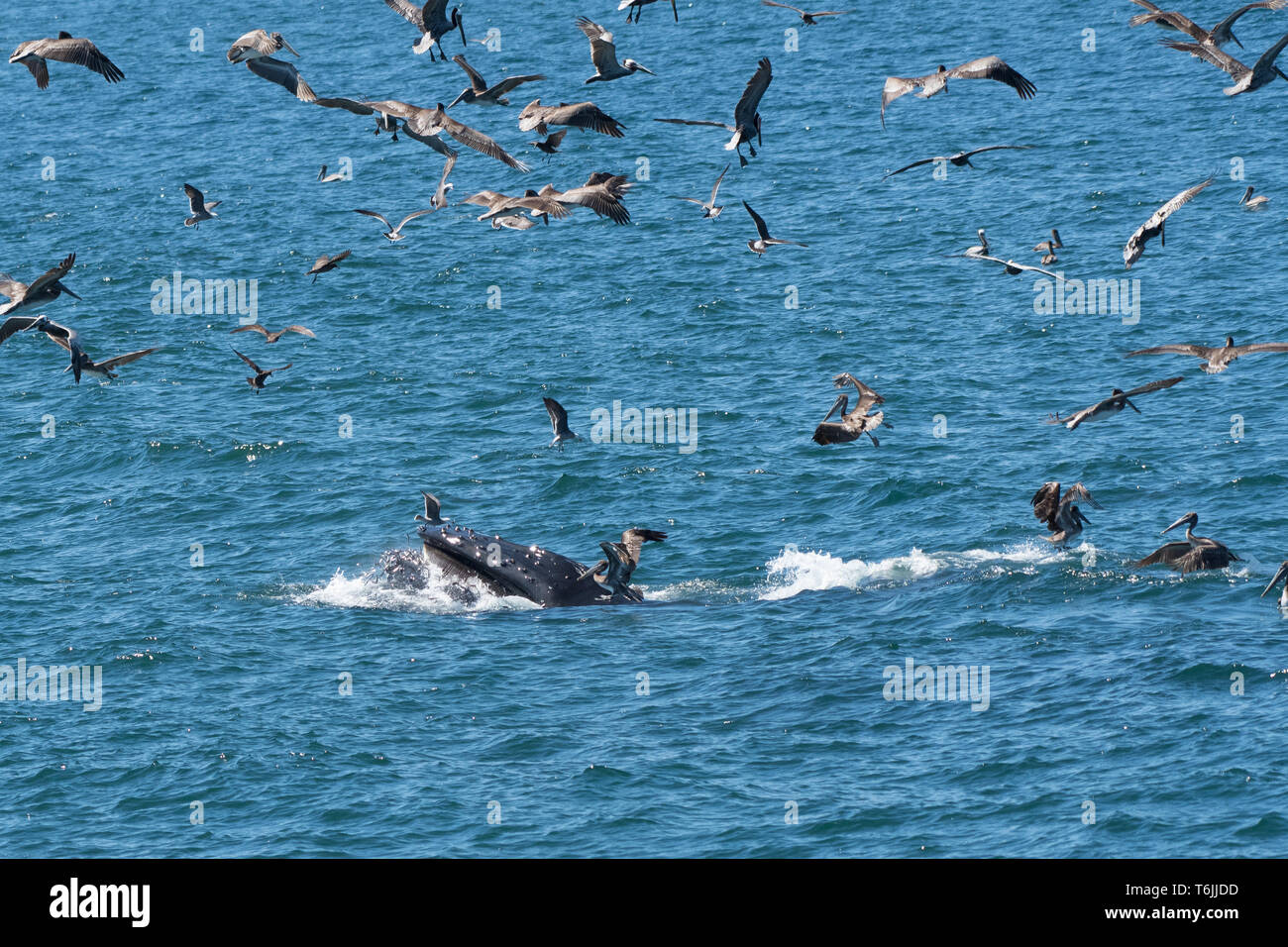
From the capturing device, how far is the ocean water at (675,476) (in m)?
27.4

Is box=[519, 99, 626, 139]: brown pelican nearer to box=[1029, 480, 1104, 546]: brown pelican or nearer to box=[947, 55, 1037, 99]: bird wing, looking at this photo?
box=[947, 55, 1037, 99]: bird wing

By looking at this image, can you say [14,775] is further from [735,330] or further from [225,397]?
[735,330]

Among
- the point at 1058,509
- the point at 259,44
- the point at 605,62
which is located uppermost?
the point at 259,44

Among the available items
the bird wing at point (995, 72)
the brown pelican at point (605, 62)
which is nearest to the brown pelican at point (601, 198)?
the brown pelican at point (605, 62)

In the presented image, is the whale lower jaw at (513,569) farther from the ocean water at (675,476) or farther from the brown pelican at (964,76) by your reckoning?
the brown pelican at (964,76)

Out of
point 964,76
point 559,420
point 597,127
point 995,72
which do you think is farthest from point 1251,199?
point 597,127

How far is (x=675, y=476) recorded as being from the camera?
4366 cm

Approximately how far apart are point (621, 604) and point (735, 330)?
20962 millimetres

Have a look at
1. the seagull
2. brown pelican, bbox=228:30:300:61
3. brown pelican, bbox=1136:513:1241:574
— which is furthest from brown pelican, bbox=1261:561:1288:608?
the seagull

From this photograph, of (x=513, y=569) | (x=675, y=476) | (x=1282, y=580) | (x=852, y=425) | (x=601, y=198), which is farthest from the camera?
(x=675, y=476)

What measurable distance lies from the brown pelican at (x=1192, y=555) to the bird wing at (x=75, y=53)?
19.6 metres

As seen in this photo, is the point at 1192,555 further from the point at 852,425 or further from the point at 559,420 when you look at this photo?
the point at 559,420

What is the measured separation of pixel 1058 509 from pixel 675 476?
12.7 metres

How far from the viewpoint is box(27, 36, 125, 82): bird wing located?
90.5 ft
